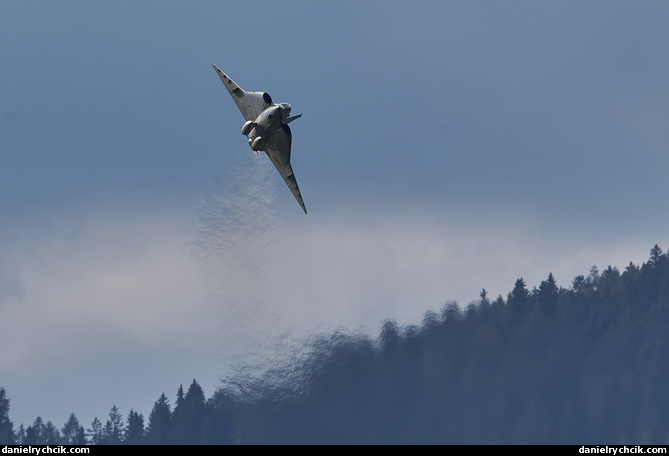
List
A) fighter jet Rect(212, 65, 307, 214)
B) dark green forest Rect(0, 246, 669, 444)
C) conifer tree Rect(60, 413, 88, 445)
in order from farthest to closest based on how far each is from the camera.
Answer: conifer tree Rect(60, 413, 88, 445)
dark green forest Rect(0, 246, 669, 444)
fighter jet Rect(212, 65, 307, 214)

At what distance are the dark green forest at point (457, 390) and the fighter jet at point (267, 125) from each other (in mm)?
25663

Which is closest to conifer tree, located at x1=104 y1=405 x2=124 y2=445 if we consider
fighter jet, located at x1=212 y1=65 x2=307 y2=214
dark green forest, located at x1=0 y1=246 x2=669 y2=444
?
dark green forest, located at x1=0 y1=246 x2=669 y2=444

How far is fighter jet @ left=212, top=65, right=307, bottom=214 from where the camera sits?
260 feet

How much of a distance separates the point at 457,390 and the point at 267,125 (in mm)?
44990

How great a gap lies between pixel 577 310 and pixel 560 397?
17.1 metres

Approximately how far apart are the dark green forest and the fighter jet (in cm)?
2566

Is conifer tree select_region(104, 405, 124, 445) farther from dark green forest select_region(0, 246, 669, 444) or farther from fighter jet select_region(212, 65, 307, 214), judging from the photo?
fighter jet select_region(212, 65, 307, 214)

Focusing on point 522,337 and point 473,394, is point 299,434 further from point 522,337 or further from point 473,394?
point 522,337

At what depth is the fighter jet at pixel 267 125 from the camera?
79.1 m

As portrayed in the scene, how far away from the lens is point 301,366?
339 ft

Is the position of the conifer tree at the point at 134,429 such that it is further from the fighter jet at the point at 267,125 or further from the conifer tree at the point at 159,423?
the fighter jet at the point at 267,125

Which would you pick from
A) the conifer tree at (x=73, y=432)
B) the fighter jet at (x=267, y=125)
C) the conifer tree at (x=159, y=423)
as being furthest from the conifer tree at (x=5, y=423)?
the fighter jet at (x=267, y=125)
